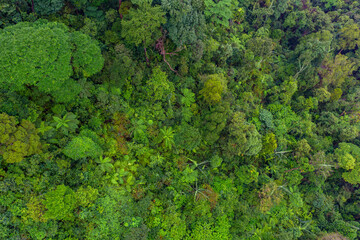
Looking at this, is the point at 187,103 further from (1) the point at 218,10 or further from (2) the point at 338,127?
(2) the point at 338,127

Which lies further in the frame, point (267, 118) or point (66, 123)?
point (267, 118)

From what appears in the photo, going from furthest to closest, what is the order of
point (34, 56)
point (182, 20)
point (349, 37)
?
point (349, 37), point (182, 20), point (34, 56)

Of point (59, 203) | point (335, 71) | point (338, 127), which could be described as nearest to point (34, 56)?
point (59, 203)

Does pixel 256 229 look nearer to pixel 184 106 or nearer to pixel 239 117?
pixel 239 117

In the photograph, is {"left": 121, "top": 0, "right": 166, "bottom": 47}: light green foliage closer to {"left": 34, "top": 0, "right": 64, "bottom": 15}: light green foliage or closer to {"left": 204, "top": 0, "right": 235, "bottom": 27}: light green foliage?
{"left": 34, "top": 0, "right": 64, "bottom": 15}: light green foliage

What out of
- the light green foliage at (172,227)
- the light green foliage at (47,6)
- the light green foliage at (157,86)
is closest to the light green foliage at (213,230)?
the light green foliage at (172,227)

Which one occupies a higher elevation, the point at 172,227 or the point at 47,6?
the point at 47,6

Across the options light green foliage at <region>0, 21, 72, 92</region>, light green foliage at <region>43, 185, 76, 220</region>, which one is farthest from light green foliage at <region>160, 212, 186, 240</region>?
light green foliage at <region>0, 21, 72, 92</region>
